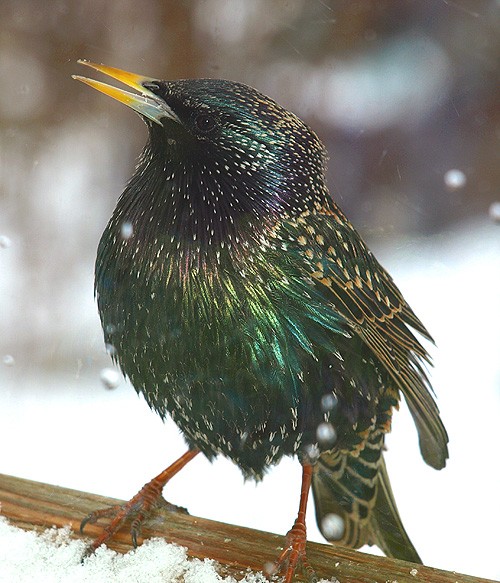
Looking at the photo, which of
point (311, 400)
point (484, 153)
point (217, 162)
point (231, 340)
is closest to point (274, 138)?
point (217, 162)

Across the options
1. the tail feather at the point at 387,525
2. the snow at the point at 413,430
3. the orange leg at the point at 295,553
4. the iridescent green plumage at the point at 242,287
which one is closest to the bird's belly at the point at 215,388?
the iridescent green plumage at the point at 242,287

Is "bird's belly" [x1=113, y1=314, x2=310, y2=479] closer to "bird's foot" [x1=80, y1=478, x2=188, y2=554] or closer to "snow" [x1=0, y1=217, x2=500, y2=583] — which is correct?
"bird's foot" [x1=80, y1=478, x2=188, y2=554]

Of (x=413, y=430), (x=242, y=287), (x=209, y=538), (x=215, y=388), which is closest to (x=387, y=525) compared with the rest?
(x=413, y=430)

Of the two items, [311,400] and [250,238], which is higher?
[250,238]

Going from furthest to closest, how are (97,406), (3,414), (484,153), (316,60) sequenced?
(3,414) < (97,406) < (484,153) < (316,60)

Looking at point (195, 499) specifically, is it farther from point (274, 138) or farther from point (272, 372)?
point (274, 138)

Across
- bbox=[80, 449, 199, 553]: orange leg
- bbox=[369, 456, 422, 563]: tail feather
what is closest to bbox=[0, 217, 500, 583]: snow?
bbox=[369, 456, 422, 563]: tail feather
